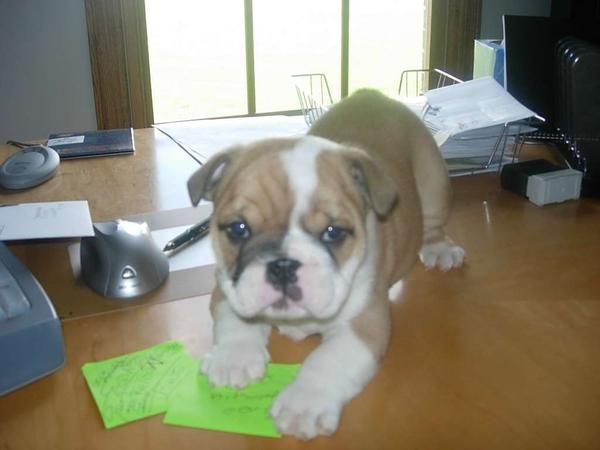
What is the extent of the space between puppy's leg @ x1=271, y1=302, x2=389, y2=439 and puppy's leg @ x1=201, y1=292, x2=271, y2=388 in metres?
0.07

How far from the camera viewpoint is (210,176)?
1.01 m

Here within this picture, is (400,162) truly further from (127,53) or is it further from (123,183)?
A: (127,53)

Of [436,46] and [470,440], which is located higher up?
[436,46]

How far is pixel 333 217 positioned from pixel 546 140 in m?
1.13

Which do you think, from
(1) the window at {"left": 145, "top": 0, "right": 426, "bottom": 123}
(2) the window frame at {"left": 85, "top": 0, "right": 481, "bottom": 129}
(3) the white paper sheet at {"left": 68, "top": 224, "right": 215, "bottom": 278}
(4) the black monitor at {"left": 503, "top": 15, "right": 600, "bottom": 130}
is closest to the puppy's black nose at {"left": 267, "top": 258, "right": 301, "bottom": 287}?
(3) the white paper sheet at {"left": 68, "top": 224, "right": 215, "bottom": 278}

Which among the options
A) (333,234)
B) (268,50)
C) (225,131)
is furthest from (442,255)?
(268,50)

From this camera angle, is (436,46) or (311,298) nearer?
(311,298)

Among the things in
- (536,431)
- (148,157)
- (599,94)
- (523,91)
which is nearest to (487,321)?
(536,431)

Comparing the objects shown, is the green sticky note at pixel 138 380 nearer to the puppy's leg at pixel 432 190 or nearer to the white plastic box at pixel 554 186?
the puppy's leg at pixel 432 190

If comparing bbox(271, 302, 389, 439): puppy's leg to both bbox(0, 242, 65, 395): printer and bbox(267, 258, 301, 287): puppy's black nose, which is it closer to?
bbox(267, 258, 301, 287): puppy's black nose

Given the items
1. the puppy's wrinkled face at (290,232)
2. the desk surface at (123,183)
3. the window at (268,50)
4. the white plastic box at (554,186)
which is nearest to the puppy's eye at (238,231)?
the puppy's wrinkled face at (290,232)

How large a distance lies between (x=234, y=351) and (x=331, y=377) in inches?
5.7

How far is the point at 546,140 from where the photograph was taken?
182cm

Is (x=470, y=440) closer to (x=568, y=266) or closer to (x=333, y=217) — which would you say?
(x=333, y=217)
